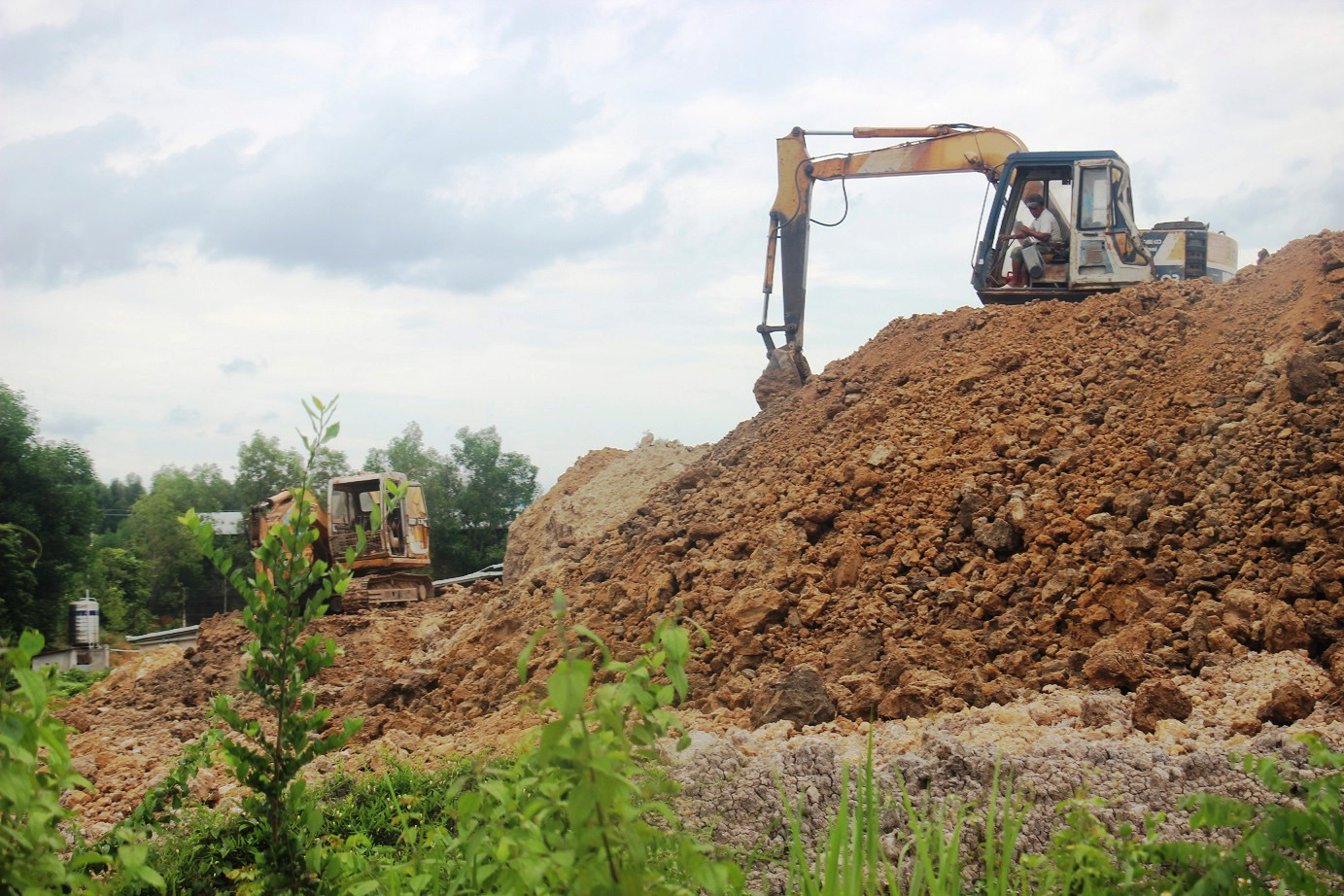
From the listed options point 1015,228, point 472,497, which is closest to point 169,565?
point 472,497

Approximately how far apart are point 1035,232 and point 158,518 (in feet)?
135

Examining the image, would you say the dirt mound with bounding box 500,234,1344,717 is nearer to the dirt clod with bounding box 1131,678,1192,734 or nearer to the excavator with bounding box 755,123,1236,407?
the dirt clod with bounding box 1131,678,1192,734

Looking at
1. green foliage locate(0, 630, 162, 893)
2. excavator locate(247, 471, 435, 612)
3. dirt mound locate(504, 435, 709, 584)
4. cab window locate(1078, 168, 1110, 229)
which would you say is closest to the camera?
green foliage locate(0, 630, 162, 893)

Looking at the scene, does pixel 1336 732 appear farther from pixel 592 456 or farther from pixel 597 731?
pixel 592 456

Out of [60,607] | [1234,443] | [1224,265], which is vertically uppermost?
[1224,265]

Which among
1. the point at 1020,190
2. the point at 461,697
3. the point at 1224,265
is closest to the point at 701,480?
the point at 461,697

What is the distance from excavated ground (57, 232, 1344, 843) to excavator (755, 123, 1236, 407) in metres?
1.71

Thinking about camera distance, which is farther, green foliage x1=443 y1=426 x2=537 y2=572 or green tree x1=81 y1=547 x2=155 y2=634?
green foliage x1=443 y1=426 x2=537 y2=572

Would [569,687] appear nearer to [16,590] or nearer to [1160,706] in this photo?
[1160,706]

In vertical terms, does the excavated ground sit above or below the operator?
below

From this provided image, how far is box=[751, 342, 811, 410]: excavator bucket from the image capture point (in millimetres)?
14852

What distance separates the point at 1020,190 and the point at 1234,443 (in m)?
6.77

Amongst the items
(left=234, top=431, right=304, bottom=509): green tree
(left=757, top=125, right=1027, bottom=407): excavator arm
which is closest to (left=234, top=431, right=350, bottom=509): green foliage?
(left=234, top=431, right=304, bottom=509): green tree

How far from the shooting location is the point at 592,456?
21828 mm
